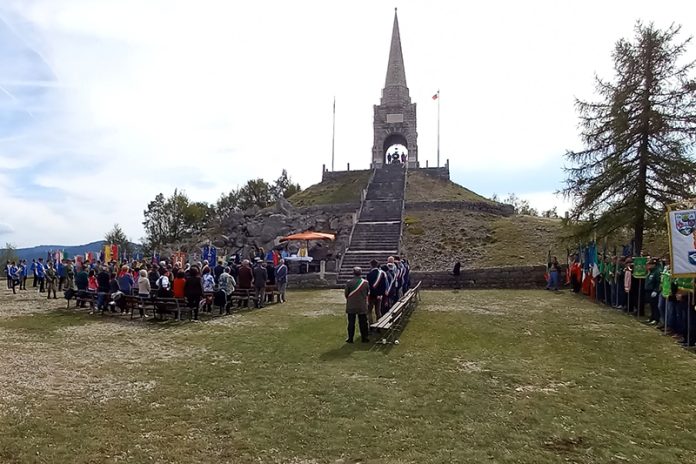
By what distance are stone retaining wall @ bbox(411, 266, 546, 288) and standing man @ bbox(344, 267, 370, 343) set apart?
1448cm

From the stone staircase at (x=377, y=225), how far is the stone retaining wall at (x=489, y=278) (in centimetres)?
387

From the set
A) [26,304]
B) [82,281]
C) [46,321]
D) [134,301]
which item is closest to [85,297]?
[82,281]

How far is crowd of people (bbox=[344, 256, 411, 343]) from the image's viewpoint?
11.7 m

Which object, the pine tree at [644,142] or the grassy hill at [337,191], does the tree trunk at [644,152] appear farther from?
the grassy hill at [337,191]

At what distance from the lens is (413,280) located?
2617 centimetres

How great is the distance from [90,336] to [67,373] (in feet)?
13.2

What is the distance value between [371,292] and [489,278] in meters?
13.9

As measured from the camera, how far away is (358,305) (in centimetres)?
1165

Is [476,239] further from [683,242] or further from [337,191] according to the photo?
[683,242]

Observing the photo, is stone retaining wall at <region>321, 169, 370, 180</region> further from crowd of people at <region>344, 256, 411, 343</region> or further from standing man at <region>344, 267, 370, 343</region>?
standing man at <region>344, 267, 370, 343</region>

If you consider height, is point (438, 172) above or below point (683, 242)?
above

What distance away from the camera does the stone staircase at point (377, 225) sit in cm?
3031

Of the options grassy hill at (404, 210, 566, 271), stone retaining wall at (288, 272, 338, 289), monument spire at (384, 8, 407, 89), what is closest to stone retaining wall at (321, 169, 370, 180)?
monument spire at (384, 8, 407, 89)

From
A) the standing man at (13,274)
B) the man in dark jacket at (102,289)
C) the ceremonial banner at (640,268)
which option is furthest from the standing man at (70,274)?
the ceremonial banner at (640,268)
